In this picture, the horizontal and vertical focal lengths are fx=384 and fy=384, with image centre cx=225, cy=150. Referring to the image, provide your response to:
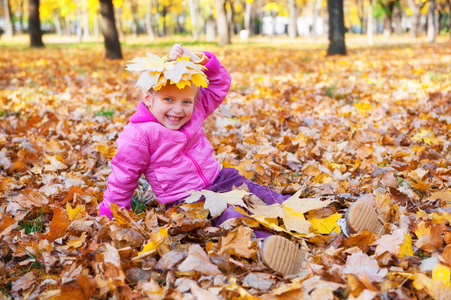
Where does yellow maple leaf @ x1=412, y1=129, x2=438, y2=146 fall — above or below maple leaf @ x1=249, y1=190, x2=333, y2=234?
above

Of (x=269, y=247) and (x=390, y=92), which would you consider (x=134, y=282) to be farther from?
(x=390, y=92)

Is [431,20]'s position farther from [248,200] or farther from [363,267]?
[363,267]

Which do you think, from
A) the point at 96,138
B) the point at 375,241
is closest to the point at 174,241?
the point at 375,241

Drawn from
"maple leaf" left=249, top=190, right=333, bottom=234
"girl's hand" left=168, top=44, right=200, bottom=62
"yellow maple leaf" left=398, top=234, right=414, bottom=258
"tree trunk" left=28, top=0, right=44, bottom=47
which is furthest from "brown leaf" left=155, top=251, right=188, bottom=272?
"tree trunk" left=28, top=0, right=44, bottom=47

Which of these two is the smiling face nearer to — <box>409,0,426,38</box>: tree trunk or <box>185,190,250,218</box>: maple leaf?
<box>185,190,250,218</box>: maple leaf

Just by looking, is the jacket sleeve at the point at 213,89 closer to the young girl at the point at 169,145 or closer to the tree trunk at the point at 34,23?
the young girl at the point at 169,145

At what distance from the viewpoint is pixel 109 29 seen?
10945 mm

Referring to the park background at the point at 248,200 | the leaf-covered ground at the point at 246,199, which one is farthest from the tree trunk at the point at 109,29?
the leaf-covered ground at the point at 246,199

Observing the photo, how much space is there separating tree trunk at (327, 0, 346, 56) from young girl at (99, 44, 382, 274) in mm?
10268

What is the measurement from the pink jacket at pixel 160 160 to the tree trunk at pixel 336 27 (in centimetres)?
1021

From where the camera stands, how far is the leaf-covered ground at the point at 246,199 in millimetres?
1764

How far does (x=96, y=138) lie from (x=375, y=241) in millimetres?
2987

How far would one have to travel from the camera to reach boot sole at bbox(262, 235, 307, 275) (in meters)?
1.78

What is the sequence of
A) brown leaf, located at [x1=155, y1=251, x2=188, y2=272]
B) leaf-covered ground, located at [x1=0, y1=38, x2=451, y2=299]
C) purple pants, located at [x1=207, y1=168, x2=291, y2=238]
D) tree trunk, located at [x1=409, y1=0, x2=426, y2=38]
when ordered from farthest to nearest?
tree trunk, located at [x1=409, y1=0, x2=426, y2=38]
purple pants, located at [x1=207, y1=168, x2=291, y2=238]
brown leaf, located at [x1=155, y1=251, x2=188, y2=272]
leaf-covered ground, located at [x1=0, y1=38, x2=451, y2=299]
